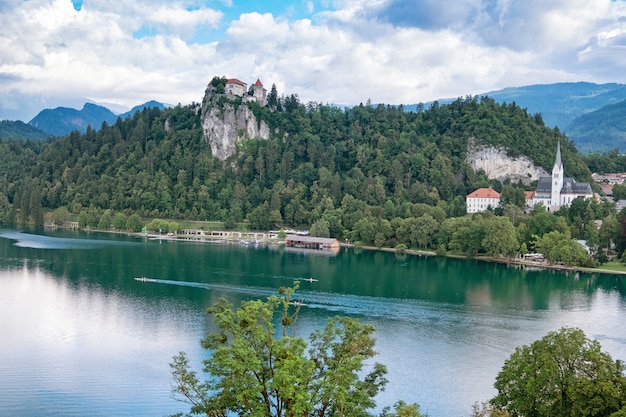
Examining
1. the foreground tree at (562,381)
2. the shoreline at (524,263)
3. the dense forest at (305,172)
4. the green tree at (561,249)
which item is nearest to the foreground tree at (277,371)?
the foreground tree at (562,381)

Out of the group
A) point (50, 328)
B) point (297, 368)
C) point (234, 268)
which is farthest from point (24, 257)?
point (297, 368)

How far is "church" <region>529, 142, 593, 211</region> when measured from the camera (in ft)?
253

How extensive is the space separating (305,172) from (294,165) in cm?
476

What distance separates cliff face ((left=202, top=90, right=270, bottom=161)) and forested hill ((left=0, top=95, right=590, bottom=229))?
1268mm

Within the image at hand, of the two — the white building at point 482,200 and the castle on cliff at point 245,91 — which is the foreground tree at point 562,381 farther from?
the castle on cliff at point 245,91

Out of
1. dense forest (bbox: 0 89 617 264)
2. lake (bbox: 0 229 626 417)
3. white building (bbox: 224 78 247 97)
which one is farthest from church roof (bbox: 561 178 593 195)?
white building (bbox: 224 78 247 97)

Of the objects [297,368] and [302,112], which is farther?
[302,112]

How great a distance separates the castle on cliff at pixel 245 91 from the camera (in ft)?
340

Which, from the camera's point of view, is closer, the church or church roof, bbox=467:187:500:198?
the church

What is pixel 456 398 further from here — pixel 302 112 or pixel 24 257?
pixel 302 112

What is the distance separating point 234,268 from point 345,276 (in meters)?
9.26

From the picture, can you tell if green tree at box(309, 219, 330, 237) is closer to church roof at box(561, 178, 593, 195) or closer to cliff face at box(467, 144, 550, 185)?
cliff face at box(467, 144, 550, 185)

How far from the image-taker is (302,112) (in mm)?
105562

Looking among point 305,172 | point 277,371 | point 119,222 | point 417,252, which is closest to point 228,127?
point 305,172
